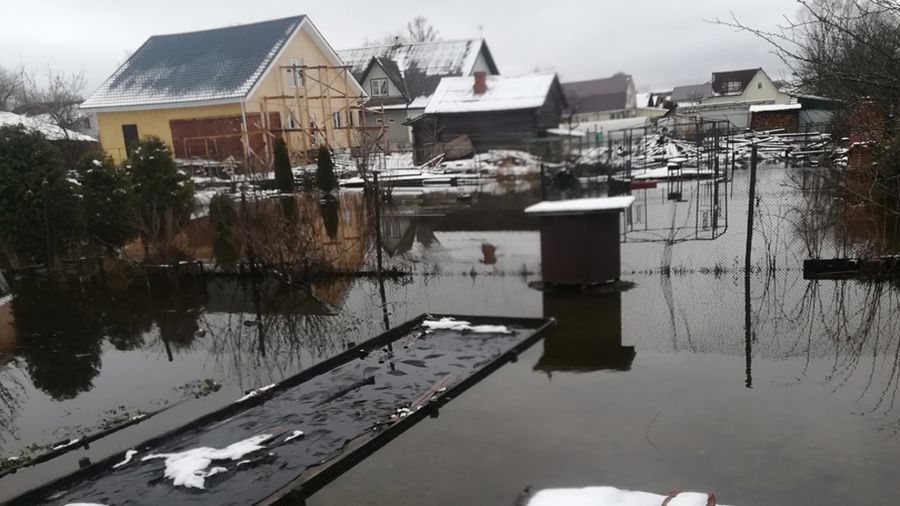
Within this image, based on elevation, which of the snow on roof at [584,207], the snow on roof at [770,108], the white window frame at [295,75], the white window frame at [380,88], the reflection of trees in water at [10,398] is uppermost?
the white window frame at [295,75]

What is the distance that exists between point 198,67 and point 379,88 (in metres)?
8.48

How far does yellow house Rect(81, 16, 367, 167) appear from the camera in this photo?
25.1m

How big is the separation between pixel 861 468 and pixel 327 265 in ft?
25.7

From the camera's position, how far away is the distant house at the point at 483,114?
27703 millimetres

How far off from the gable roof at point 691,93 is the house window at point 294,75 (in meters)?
15.0

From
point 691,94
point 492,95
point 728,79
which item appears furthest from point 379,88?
point 728,79

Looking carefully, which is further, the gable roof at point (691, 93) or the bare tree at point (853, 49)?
the gable roof at point (691, 93)

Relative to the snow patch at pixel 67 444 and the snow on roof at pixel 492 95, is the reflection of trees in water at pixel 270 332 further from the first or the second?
the snow on roof at pixel 492 95

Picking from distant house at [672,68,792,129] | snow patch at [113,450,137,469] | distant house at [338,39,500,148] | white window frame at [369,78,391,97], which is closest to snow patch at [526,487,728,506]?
snow patch at [113,450,137,469]

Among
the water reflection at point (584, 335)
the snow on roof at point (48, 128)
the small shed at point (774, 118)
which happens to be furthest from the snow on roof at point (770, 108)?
the snow on roof at point (48, 128)

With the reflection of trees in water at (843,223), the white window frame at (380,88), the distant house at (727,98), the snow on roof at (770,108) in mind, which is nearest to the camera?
the reflection of trees in water at (843,223)

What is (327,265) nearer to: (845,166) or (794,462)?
(794,462)

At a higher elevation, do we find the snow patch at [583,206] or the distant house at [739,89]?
the distant house at [739,89]

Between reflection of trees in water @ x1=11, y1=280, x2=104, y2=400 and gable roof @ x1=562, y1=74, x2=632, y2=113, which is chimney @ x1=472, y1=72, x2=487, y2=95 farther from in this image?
reflection of trees in water @ x1=11, y1=280, x2=104, y2=400
